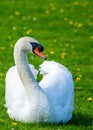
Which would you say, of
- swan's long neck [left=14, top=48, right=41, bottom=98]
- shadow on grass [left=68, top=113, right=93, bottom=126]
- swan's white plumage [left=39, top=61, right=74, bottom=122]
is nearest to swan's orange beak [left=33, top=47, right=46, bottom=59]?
swan's long neck [left=14, top=48, right=41, bottom=98]

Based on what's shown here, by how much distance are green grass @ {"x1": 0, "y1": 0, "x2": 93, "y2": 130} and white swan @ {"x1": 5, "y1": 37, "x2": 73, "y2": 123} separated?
14 cm

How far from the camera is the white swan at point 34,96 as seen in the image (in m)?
7.30

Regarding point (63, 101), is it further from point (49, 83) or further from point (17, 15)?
point (17, 15)

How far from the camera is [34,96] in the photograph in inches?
289

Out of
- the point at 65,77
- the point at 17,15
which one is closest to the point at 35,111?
the point at 65,77

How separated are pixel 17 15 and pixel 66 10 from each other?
1607 millimetres

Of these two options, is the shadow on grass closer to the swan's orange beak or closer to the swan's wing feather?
the swan's wing feather

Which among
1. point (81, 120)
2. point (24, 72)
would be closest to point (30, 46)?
point (24, 72)

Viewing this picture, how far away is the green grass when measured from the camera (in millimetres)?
8148

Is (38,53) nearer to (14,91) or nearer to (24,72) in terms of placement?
(24,72)

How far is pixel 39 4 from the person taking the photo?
58.7 ft

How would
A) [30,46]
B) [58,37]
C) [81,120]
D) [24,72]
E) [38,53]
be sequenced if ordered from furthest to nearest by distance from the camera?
[58,37], [81,120], [24,72], [30,46], [38,53]

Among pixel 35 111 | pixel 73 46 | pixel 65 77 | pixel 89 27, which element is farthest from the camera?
pixel 89 27

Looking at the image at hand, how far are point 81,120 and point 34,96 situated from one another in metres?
0.93
